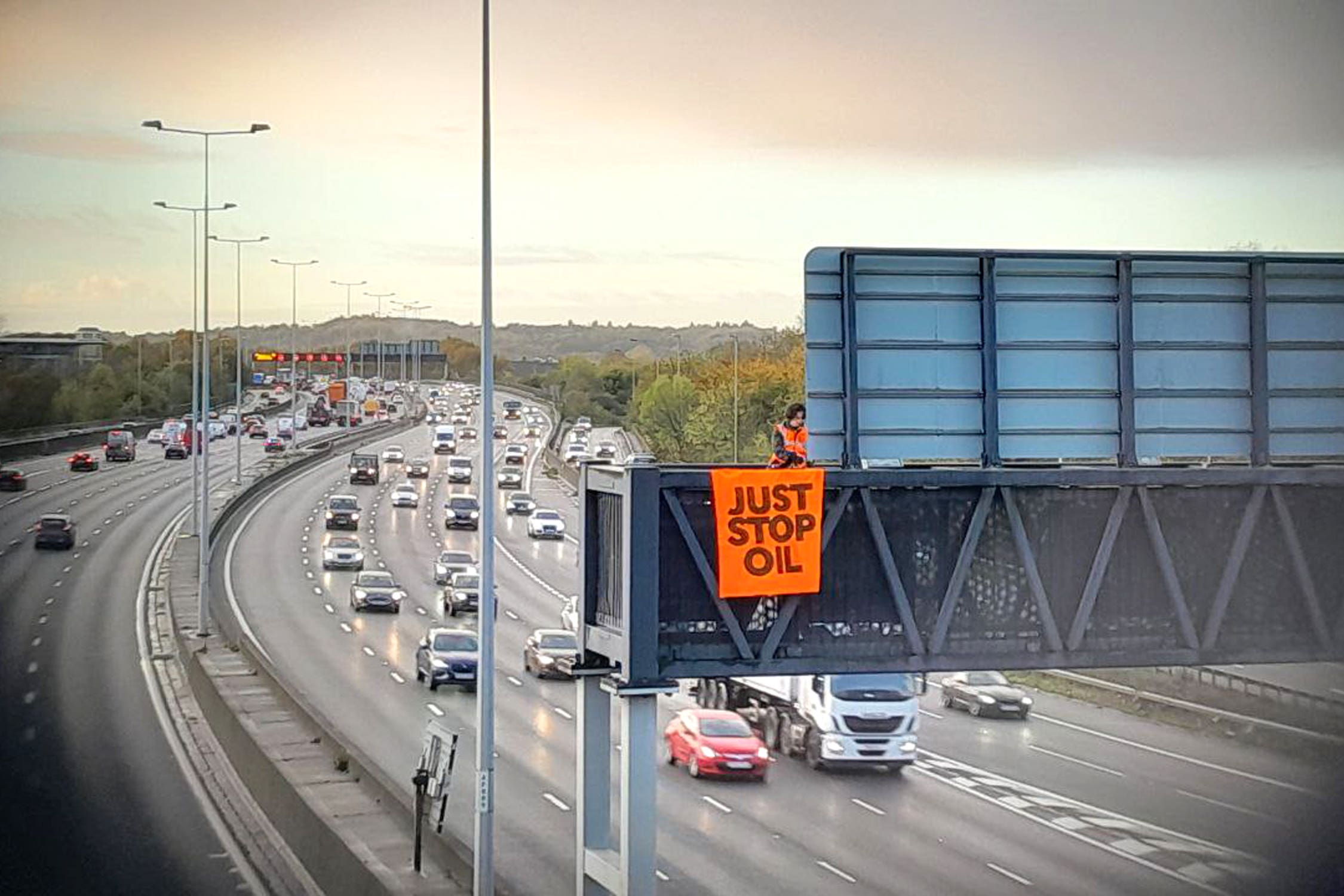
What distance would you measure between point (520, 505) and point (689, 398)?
21772mm

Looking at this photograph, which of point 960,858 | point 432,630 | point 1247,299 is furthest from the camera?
point 432,630

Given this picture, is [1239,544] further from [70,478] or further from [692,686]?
[70,478]

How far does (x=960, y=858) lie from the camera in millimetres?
26047

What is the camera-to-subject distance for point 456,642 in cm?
4200

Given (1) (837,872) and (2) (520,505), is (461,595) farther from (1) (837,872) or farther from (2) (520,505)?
(1) (837,872)

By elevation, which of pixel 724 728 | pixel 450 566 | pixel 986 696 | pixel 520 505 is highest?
pixel 520 505

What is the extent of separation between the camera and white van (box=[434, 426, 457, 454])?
87.8m

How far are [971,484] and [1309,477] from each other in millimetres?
3357

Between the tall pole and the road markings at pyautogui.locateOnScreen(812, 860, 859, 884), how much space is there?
619 centimetres

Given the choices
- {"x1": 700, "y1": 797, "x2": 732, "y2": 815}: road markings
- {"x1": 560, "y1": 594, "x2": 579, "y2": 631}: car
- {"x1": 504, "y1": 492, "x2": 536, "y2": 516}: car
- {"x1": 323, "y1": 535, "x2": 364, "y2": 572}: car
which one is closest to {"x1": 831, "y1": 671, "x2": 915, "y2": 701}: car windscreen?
{"x1": 700, "y1": 797, "x2": 732, "y2": 815}: road markings

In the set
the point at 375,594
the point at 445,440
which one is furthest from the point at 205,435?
the point at 445,440

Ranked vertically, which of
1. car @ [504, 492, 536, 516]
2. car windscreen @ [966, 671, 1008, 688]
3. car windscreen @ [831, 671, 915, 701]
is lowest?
car windscreen @ [966, 671, 1008, 688]

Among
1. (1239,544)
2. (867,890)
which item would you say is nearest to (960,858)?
(867,890)

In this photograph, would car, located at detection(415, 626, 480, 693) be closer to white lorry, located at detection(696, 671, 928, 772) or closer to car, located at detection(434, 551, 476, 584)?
white lorry, located at detection(696, 671, 928, 772)
